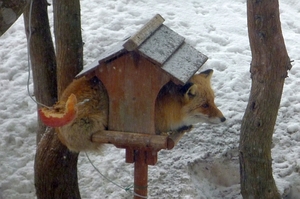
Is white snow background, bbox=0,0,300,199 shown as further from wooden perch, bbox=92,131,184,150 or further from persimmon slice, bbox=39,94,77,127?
persimmon slice, bbox=39,94,77,127

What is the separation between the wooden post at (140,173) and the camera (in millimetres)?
2887

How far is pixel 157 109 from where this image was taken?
9.01 feet

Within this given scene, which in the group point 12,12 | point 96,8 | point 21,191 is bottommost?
point 21,191

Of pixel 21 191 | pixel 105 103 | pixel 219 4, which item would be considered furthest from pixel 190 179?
pixel 219 4

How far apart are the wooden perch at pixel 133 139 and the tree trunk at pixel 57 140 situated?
40.9 inches

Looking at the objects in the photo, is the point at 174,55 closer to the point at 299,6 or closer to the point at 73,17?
the point at 73,17

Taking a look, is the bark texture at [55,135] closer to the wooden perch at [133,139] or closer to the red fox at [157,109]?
the red fox at [157,109]

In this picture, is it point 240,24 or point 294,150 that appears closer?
point 294,150

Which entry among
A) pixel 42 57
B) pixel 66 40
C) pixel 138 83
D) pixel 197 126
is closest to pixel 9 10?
pixel 138 83

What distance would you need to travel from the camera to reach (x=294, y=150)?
484cm

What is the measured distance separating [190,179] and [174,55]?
6.55 feet

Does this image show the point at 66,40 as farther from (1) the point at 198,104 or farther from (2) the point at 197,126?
(2) the point at 197,126

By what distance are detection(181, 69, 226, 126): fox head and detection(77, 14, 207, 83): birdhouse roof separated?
10 centimetres

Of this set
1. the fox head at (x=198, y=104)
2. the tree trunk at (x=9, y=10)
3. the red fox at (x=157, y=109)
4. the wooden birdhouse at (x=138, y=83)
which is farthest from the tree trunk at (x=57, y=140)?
the tree trunk at (x=9, y=10)
